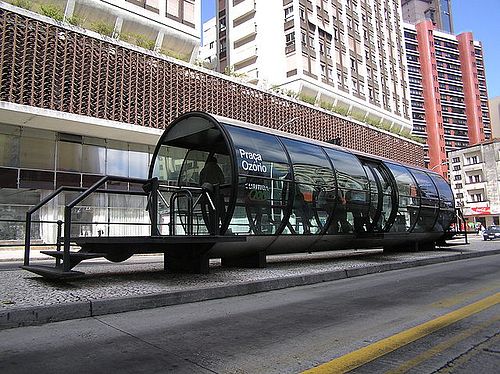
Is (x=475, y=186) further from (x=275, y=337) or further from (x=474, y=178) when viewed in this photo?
(x=275, y=337)

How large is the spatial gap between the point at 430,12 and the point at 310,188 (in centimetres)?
14288

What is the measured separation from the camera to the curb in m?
4.81

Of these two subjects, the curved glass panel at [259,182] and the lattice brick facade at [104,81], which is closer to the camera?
the curved glass panel at [259,182]

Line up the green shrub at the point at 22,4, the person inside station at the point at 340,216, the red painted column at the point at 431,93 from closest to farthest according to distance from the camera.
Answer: the person inside station at the point at 340,216, the green shrub at the point at 22,4, the red painted column at the point at 431,93

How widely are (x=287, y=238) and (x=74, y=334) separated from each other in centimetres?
557

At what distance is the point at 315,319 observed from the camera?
518 centimetres

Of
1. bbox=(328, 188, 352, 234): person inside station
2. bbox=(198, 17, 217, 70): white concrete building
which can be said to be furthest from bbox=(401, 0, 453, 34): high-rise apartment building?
bbox=(328, 188, 352, 234): person inside station

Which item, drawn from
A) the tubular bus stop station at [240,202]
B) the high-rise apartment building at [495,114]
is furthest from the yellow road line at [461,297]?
the high-rise apartment building at [495,114]

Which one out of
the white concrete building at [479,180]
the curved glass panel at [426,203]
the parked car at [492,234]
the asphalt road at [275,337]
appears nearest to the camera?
the asphalt road at [275,337]

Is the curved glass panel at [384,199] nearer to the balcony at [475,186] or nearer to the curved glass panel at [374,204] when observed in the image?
the curved glass panel at [374,204]

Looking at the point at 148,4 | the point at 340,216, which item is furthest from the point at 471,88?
the point at 340,216

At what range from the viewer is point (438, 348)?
3.95 metres

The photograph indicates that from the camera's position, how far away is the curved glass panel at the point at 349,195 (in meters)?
10.7

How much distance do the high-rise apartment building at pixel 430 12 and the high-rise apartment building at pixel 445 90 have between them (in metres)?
22.9
